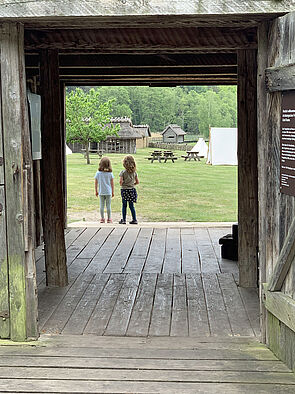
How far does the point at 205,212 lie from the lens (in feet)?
69.1

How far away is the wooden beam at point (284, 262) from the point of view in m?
4.00

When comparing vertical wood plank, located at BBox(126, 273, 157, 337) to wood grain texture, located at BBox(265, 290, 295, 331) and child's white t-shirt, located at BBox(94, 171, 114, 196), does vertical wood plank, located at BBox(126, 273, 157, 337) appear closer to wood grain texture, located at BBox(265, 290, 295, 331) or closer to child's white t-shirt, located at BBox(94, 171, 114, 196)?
wood grain texture, located at BBox(265, 290, 295, 331)

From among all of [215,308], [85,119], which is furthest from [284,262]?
[85,119]

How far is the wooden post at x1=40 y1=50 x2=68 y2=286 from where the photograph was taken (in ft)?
20.7

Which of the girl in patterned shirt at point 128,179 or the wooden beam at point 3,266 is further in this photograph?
the girl in patterned shirt at point 128,179

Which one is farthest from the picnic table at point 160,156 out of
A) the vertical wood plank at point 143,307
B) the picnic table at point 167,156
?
the vertical wood plank at point 143,307

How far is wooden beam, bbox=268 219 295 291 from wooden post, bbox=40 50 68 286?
281 centimetres

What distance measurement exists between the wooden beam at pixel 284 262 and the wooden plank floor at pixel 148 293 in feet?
2.72

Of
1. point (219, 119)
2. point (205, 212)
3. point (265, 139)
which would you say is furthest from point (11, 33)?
point (219, 119)

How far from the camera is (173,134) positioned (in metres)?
51.4

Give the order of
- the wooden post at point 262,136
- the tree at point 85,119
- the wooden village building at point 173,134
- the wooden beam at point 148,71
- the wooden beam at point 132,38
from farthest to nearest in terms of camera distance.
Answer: the wooden village building at point 173,134 → the tree at point 85,119 → the wooden beam at point 148,71 → the wooden beam at point 132,38 → the wooden post at point 262,136

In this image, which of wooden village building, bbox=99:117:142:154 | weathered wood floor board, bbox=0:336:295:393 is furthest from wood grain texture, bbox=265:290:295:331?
wooden village building, bbox=99:117:142:154

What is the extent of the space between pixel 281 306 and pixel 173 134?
47.6 meters

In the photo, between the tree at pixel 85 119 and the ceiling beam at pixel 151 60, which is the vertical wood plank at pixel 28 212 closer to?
the ceiling beam at pixel 151 60
